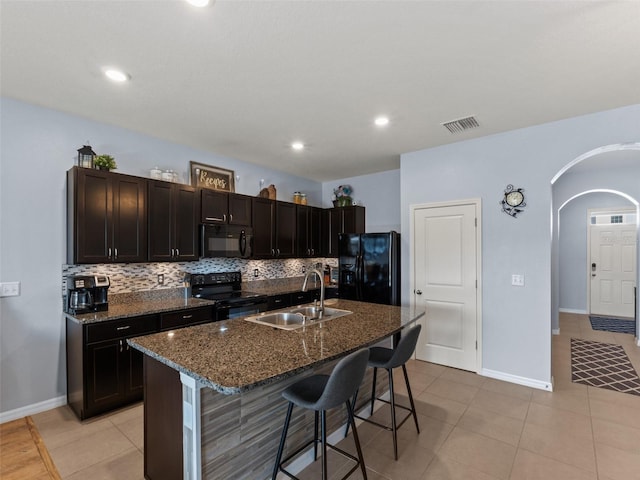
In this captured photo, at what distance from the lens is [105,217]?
3.05 metres

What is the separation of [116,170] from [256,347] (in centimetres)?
274

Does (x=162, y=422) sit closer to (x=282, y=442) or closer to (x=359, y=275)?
(x=282, y=442)

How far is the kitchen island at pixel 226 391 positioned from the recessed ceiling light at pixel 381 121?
6.75 ft

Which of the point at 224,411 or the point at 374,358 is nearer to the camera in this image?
the point at 224,411

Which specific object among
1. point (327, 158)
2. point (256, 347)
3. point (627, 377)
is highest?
point (327, 158)

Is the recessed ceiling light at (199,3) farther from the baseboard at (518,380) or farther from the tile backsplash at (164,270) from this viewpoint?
the baseboard at (518,380)

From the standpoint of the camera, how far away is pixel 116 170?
3406mm

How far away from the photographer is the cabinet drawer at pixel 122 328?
272 centimetres

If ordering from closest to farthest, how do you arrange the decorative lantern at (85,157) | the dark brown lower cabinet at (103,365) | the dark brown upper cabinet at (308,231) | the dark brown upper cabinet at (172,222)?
the dark brown lower cabinet at (103,365) < the decorative lantern at (85,157) < the dark brown upper cabinet at (172,222) < the dark brown upper cabinet at (308,231)

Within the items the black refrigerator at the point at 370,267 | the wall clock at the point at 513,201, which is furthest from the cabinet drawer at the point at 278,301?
the wall clock at the point at 513,201

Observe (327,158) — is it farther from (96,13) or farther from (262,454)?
(262,454)

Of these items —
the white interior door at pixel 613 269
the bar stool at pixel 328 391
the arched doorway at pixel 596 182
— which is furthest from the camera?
the white interior door at pixel 613 269

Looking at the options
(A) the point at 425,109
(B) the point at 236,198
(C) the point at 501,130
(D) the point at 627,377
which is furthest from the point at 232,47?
(D) the point at 627,377

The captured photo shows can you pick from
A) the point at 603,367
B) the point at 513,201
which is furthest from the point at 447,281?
the point at 603,367
